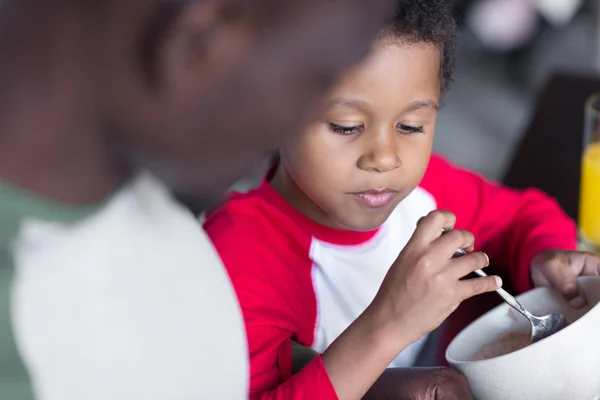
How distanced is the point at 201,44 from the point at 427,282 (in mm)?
357

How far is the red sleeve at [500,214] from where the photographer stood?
35.6 inches

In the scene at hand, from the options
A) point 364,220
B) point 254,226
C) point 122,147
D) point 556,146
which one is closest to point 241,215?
point 254,226

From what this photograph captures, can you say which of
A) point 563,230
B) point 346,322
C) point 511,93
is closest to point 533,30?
point 511,93

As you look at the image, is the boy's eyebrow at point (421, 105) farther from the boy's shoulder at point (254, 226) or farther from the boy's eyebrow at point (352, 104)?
the boy's shoulder at point (254, 226)

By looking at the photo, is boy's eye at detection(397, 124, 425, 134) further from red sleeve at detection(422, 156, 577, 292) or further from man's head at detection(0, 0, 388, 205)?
man's head at detection(0, 0, 388, 205)

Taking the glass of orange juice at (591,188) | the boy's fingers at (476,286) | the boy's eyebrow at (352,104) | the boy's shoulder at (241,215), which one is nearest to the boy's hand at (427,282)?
the boy's fingers at (476,286)

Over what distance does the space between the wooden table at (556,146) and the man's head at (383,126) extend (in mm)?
424

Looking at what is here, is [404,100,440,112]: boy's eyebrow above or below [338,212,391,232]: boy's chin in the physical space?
above

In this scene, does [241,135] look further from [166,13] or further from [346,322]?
[346,322]

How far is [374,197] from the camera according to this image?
0.69 m

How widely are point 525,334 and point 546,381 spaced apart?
0.13 m

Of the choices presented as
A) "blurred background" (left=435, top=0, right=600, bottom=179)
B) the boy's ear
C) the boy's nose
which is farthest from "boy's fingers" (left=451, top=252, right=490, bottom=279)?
"blurred background" (left=435, top=0, right=600, bottom=179)

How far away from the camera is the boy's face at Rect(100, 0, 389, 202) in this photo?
0.27 metres

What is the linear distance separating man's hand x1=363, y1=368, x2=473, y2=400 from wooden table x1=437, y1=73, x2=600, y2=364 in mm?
476
